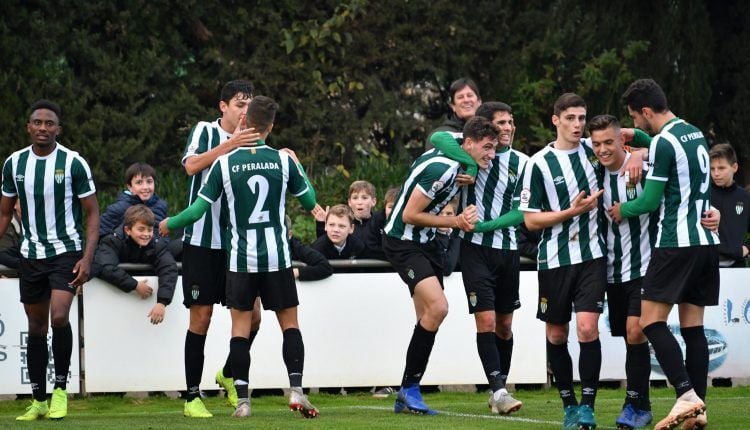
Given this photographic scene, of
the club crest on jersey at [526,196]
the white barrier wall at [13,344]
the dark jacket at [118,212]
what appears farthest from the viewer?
the dark jacket at [118,212]

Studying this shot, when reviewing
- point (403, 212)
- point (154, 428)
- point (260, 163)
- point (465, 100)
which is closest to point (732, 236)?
point (465, 100)

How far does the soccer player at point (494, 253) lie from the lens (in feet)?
32.6

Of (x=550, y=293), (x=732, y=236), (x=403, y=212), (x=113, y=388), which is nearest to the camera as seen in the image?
(x=550, y=293)

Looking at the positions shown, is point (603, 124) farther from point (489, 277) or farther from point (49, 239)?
point (49, 239)

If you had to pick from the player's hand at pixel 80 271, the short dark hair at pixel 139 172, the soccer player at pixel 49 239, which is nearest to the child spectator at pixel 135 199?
the short dark hair at pixel 139 172

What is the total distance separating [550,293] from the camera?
8.96 metres

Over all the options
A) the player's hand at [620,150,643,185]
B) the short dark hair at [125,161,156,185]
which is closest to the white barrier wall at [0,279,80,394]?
the short dark hair at [125,161,156,185]

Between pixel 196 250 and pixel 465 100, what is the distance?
2.50 m

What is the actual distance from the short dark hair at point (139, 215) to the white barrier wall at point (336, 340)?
0.52 metres

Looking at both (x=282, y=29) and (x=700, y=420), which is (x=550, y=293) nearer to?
(x=700, y=420)

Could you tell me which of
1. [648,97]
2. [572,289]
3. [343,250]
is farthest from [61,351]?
[648,97]

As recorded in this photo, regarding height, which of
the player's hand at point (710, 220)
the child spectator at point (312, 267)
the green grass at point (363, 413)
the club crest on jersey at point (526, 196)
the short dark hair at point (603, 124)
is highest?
the short dark hair at point (603, 124)

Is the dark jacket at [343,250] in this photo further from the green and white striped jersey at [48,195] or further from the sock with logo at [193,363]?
the green and white striped jersey at [48,195]

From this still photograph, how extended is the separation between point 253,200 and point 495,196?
6.08ft
